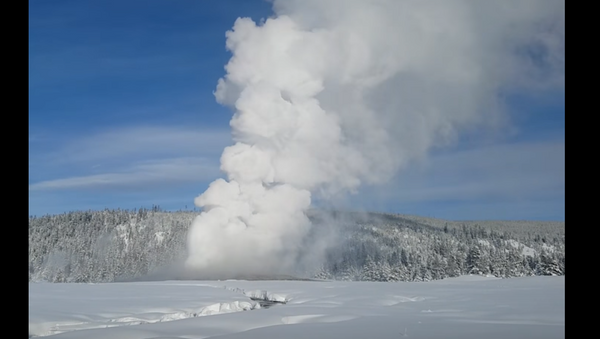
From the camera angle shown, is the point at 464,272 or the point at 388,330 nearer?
the point at 388,330

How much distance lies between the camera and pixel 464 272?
101 m

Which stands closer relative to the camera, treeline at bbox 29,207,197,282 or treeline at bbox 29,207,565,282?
treeline at bbox 29,207,565,282

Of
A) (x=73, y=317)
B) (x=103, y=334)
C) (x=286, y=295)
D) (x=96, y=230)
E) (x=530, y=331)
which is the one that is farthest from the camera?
(x=96, y=230)

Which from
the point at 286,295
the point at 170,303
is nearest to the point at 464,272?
the point at 286,295

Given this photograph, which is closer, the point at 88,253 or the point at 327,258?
the point at 88,253

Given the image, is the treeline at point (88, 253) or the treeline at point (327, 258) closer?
the treeline at point (327, 258)

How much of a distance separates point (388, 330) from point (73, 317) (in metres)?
15.9

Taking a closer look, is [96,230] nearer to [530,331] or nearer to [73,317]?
[73,317]
